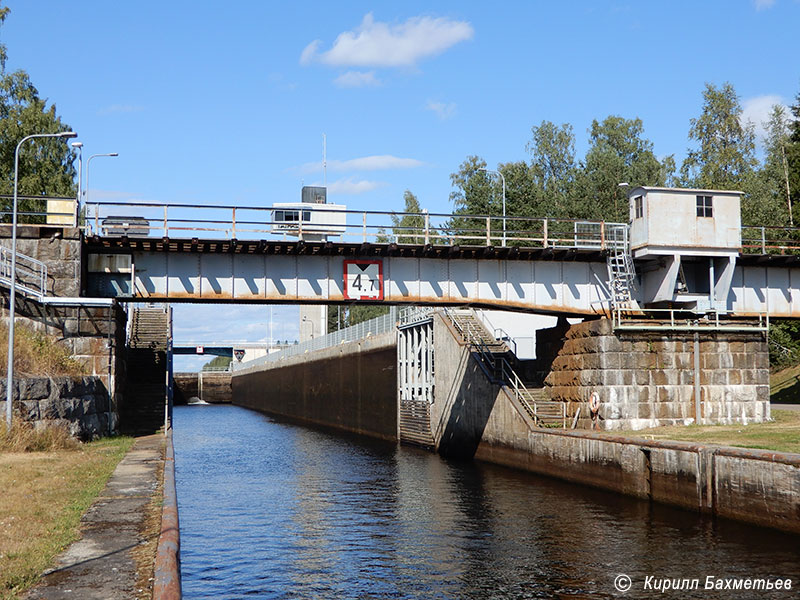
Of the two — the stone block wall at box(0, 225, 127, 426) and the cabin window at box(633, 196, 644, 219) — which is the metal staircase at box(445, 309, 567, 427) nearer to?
the cabin window at box(633, 196, 644, 219)

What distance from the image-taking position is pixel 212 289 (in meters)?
32.8

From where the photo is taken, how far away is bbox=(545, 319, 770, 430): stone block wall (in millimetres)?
33219

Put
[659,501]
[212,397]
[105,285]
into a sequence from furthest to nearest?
[212,397]
[105,285]
[659,501]

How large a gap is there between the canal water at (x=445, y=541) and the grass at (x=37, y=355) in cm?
630

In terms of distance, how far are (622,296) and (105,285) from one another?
68.8 ft

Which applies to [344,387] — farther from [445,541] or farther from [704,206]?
[445,541]

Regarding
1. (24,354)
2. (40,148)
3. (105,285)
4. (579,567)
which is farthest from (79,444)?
(40,148)

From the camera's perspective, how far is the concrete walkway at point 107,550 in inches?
423

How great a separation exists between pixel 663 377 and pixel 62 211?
81.8 feet

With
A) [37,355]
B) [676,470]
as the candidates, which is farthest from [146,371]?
[676,470]

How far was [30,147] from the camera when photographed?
66812 mm

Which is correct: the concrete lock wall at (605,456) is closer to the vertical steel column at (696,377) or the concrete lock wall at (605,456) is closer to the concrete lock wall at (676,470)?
the concrete lock wall at (676,470)

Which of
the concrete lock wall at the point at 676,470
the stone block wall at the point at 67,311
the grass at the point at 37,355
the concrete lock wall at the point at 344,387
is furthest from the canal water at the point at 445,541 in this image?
the concrete lock wall at the point at 344,387

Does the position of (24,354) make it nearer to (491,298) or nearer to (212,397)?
(491,298)
